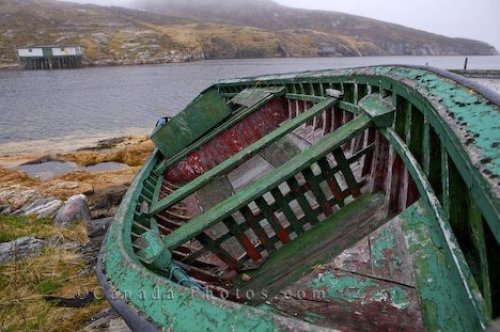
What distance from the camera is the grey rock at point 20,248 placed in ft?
21.5

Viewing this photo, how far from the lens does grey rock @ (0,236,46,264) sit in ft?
21.5

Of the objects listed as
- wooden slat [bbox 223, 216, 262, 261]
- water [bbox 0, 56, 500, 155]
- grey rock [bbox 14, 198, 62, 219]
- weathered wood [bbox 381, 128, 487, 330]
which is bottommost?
water [bbox 0, 56, 500, 155]

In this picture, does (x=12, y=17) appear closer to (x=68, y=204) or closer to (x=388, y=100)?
(x=68, y=204)

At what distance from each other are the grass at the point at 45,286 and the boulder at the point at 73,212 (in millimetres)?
548

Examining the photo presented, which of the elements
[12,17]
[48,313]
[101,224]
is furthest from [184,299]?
[12,17]

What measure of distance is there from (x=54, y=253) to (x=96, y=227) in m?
1.37

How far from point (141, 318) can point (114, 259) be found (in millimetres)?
829

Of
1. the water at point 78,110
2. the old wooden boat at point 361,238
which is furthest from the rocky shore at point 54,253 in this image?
the water at point 78,110

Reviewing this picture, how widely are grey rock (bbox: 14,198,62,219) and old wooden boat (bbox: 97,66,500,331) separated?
4.57 m

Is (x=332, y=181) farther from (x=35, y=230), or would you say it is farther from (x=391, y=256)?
(x=35, y=230)

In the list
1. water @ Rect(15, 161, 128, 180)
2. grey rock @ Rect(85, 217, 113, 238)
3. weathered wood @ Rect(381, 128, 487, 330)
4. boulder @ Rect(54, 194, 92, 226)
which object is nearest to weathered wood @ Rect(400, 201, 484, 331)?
weathered wood @ Rect(381, 128, 487, 330)

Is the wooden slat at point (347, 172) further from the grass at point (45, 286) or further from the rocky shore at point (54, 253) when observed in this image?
the grass at point (45, 286)

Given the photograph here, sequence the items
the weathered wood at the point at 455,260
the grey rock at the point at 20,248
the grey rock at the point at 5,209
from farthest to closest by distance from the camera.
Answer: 1. the grey rock at the point at 5,209
2. the grey rock at the point at 20,248
3. the weathered wood at the point at 455,260

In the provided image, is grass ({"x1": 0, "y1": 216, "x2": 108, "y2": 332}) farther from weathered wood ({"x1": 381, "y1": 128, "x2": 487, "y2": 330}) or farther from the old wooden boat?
weathered wood ({"x1": 381, "y1": 128, "x2": 487, "y2": 330})
